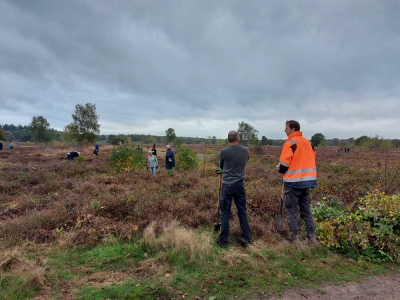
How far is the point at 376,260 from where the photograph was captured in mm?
3463

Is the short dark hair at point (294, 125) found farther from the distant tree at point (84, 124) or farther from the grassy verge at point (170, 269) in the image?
the distant tree at point (84, 124)

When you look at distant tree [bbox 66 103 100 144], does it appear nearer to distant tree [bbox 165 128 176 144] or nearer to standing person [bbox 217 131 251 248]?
distant tree [bbox 165 128 176 144]

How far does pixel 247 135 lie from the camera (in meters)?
38.8

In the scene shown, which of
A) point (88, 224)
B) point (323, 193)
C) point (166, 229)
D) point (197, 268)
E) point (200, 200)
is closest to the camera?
point (197, 268)

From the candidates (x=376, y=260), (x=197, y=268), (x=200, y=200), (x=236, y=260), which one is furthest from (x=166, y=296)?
(x=200, y=200)

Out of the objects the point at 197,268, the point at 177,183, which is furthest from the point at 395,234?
the point at 177,183

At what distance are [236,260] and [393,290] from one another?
2000mm

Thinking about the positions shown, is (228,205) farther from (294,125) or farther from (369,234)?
(369,234)

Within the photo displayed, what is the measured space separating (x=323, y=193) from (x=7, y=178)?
1283 centimetres

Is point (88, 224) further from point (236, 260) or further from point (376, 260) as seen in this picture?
point (376, 260)

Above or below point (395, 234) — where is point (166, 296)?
below

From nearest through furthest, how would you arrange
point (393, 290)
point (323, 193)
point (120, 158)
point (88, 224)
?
point (393, 290) → point (88, 224) → point (323, 193) → point (120, 158)

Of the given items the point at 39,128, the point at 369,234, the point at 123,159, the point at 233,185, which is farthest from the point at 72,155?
the point at 39,128

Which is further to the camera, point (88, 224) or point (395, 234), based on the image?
point (88, 224)
